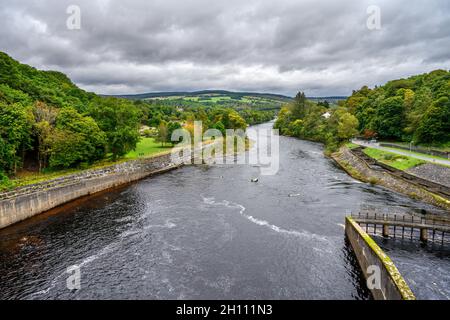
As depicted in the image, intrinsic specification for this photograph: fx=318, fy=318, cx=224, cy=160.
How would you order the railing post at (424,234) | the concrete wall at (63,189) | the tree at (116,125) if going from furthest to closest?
the tree at (116,125) < the concrete wall at (63,189) < the railing post at (424,234)

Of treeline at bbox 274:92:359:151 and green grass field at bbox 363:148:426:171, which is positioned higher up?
treeline at bbox 274:92:359:151

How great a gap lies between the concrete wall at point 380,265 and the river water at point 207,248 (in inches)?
40.8

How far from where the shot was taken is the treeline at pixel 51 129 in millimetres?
43688

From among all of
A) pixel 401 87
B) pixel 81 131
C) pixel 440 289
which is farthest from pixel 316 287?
pixel 401 87

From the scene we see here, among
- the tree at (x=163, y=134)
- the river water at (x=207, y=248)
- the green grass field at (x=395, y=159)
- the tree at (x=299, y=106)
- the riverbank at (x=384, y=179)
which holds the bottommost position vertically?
the river water at (x=207, y=248)

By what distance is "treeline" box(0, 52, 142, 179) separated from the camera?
4369 cm

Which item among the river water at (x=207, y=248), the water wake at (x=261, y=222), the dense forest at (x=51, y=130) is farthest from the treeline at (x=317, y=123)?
the dense forest at (x=51, y=130)

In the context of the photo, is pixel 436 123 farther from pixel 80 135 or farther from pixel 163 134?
pixel 80 135

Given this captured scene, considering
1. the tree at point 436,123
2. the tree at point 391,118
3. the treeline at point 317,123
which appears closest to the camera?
the tree at point 436,123

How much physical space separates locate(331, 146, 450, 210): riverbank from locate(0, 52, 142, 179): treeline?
42.5 m

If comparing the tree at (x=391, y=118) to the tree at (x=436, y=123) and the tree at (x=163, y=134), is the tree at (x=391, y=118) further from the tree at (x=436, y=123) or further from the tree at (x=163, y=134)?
the tree at (x=163, y=134)

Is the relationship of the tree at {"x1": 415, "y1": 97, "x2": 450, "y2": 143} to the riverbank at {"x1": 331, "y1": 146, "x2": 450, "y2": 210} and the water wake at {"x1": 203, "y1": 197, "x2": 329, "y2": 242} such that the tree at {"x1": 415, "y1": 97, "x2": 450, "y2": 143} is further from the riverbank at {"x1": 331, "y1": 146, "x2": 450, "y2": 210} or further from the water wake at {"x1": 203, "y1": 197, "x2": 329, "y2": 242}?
the water wake at {"x1": 203, "y1": 197, "x2": 329, "y2": 242}

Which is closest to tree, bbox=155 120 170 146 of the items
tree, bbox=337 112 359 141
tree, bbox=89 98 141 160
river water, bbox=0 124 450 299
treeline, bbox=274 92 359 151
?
tree, bbox=89 98 141 160
